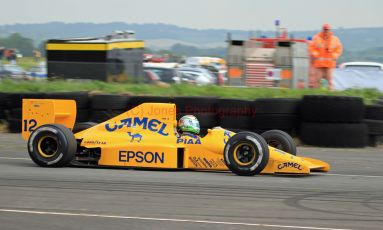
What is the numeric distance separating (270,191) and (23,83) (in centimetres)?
1036

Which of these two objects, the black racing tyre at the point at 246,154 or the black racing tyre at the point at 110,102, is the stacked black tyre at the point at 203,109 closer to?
the black racing tyre at the point at 110,102

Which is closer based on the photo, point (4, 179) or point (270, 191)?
point (270, 191)

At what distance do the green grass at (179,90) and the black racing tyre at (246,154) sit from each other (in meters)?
5.80

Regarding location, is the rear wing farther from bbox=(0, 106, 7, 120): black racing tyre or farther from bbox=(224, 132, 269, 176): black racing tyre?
bbox=(0, 106, 7, 120): black racing tyre

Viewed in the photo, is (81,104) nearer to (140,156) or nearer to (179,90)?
(179,90)

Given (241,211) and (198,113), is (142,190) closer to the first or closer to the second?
(241,211)

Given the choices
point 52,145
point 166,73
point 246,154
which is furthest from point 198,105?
point 166,73

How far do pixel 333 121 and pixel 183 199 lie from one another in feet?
19.6

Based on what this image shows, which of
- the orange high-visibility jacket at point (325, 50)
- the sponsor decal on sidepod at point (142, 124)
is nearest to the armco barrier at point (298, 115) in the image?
the sponsor decal on sidepod at point (142, 124)

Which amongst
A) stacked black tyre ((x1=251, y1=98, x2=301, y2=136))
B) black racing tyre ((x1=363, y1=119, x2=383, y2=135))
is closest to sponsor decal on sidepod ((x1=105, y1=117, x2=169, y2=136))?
stacked black tyre ((x1=251, y1=98, x2=301, y2=136))

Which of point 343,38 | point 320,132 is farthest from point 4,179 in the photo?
point 343,38

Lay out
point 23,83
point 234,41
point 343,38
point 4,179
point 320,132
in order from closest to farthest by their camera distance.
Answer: point 4,179
point 320,132
point 23,83
point 234,41
point 343,38

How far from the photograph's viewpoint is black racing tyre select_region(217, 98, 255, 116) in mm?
13344

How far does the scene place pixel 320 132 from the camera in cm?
1300
